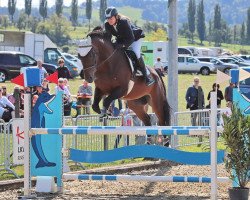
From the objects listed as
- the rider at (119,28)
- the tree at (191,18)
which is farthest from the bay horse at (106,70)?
the tree at (191,18)

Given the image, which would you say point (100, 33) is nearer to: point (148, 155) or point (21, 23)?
point (148, 155)

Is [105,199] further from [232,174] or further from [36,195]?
[232,174]

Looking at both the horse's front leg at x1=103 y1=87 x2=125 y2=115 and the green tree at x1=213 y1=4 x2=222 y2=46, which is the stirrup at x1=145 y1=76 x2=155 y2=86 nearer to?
the horse's front leg at x1=103 y1=87 x2=125 y2=115

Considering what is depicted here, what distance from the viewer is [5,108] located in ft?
58.4

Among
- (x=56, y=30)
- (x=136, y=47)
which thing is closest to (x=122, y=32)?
(x=136, y=47)

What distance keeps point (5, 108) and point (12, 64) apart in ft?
60.4

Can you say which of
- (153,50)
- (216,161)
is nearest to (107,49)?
(216,161)

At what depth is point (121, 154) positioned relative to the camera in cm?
969

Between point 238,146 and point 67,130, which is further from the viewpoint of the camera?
point 67,130

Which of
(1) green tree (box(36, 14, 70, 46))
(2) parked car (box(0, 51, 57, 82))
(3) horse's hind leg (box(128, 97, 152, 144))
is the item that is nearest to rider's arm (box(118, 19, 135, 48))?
(3) horse's hind leg (box(128, 97, 152, 144))

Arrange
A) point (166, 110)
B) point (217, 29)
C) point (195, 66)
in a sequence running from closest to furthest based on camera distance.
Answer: point (166, 110)
point (195, 66)
point (217, 29)

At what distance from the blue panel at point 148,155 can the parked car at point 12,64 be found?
25984mm

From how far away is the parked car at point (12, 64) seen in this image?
35.6 m

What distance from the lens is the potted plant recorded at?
27.7ft
